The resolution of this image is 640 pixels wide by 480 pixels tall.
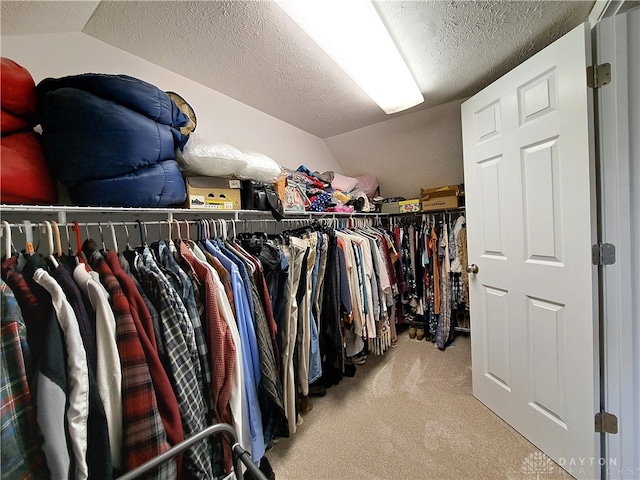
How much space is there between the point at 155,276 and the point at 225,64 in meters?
1.27

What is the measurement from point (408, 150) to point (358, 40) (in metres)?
1.52

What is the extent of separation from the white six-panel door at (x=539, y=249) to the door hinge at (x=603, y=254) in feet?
0.08

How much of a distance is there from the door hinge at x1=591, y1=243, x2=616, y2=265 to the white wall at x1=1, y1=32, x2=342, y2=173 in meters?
2.04

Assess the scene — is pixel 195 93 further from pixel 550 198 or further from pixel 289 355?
pixel 550 198

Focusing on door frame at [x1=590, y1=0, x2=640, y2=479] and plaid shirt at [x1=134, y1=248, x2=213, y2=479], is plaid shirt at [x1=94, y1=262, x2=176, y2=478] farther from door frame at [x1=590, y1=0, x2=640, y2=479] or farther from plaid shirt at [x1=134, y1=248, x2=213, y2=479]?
door frame at [x1=590, y1=0, x2=640, y2=479]

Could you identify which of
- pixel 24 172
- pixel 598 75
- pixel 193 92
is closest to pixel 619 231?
pixel 598 75

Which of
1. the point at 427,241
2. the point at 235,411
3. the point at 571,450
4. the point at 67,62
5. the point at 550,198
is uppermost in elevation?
the point at 67,62

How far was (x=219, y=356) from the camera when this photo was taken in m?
0.94

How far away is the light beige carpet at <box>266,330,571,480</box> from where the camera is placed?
1191 millimetres

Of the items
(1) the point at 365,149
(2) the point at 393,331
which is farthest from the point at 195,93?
(2) the point at 393,331

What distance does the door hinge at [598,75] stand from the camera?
0.98 meters

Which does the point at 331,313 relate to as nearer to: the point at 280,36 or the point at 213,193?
the point at 213,193

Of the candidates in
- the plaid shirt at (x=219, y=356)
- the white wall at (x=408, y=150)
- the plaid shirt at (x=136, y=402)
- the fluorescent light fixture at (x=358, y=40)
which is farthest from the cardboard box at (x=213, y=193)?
the white wall at (x=408, y=150)

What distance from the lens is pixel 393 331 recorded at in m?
2.39
